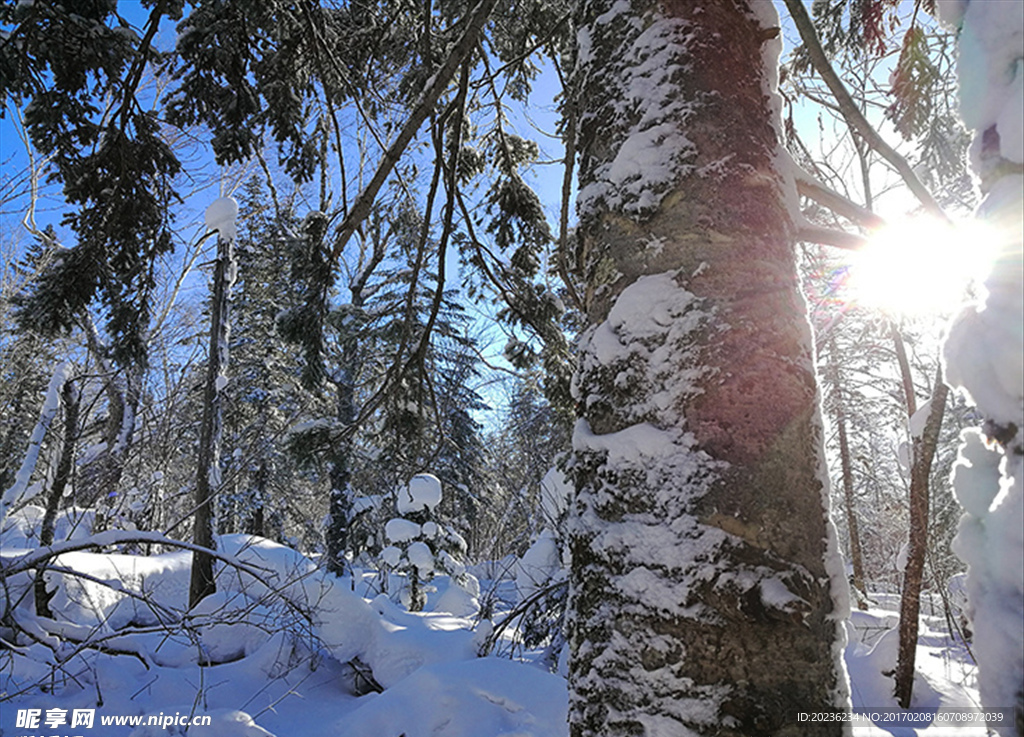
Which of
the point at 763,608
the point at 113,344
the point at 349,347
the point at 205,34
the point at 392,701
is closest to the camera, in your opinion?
the point at 763,608

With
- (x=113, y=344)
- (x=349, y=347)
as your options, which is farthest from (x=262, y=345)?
(x=113, y=344)

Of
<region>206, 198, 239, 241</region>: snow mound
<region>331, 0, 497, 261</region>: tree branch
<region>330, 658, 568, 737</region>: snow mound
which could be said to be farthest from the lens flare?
<region>206, 198, 239, 241</region>: snow mound

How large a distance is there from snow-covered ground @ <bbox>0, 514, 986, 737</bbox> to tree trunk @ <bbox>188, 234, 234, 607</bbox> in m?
2.03

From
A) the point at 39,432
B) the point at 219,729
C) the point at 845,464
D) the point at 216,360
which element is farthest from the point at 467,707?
the point at 845,464

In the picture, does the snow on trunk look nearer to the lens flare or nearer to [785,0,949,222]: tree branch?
[785,0,949,222]: tree branch

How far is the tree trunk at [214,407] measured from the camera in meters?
7.73

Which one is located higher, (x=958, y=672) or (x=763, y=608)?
(x=763, y=608)

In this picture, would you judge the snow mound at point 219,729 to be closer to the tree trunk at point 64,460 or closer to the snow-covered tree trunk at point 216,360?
the tree trunk at point 64,460

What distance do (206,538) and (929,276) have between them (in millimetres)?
8787

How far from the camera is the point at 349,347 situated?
35.9 feet

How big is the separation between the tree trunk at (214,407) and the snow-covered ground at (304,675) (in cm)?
203

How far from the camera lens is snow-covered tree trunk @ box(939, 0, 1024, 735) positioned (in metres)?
0.49

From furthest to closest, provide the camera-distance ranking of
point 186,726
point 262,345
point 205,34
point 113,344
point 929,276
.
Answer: point 262,345
point 113,344
point 205,34
point 186,726
point 929,276

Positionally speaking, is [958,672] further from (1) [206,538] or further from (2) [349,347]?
(2) [349,347]
